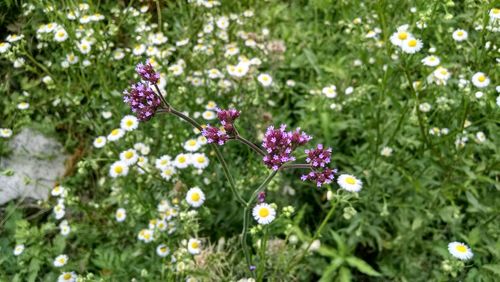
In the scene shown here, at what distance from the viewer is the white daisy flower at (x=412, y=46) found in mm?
2564

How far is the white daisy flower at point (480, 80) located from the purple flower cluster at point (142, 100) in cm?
185

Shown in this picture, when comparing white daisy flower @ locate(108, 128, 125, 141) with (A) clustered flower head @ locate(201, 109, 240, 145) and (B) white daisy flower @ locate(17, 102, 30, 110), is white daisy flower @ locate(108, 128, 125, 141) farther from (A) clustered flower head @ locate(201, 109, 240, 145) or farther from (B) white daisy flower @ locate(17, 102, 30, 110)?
(A) clustered flower head @ locate(201, 109, 240, 145)

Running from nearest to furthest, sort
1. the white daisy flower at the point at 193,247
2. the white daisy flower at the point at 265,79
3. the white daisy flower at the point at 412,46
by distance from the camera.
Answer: the white daisy flower at the point at 193,247 < the white daisy flower at the point at 412,46 < the white daisy flower at the point at 265,79

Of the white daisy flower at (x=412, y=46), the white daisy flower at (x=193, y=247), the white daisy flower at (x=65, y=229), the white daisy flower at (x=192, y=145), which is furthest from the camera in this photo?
the white daisy flower at (x=65, y=229)

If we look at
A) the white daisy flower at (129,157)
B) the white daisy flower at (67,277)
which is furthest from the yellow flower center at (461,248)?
the white daisy flower at (67,277)

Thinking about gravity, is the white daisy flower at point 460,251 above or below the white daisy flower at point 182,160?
below

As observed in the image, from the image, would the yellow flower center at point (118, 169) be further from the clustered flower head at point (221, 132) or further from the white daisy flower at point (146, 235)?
the clustered flower head at point (221, 132)

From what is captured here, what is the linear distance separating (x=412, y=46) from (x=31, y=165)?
298 cm

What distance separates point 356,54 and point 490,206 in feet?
4.56

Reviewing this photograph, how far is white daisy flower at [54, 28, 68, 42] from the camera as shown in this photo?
10.2 ft

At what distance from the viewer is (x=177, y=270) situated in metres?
2.48

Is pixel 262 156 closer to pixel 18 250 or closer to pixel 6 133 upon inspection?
pixel 18 250

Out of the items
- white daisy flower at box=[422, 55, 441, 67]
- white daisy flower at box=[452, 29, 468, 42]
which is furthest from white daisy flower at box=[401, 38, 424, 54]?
white daisy flower at box=[452, 29, 468, 42]

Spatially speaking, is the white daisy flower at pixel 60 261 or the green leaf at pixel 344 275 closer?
the green leaf at pixel 344 275
